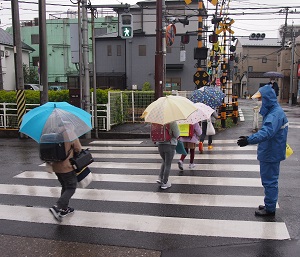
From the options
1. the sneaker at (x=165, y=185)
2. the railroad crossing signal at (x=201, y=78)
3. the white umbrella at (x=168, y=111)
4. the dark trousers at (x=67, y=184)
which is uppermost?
the railroad crossing signal at (x=201, y=78)

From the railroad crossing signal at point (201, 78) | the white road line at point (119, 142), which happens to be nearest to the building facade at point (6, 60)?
the white road line at point (119, 142)

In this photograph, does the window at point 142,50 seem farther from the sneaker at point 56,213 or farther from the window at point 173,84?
the sneaker at point 56,213

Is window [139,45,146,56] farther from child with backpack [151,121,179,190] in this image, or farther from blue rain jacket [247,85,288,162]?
blue rain jacket [247,85,288,162]

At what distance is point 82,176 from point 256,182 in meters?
3.60

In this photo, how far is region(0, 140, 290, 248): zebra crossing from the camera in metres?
4.67

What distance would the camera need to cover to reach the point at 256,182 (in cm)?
673

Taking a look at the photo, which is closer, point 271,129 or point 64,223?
point 271,129

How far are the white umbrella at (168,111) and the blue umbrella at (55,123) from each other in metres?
1.40

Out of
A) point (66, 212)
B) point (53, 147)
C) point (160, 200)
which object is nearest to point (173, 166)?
point (160, 200)

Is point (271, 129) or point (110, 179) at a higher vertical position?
point (271, 129)

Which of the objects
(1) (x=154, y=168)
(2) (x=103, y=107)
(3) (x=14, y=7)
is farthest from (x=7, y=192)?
(3) (x=14, y=7)

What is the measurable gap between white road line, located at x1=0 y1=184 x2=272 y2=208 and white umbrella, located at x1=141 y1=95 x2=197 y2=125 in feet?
4.55

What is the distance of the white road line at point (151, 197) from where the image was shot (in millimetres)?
5633

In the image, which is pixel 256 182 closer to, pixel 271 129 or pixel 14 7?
pixel 271 129
